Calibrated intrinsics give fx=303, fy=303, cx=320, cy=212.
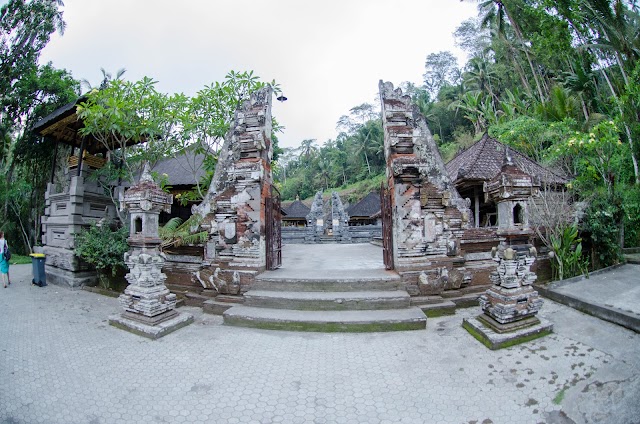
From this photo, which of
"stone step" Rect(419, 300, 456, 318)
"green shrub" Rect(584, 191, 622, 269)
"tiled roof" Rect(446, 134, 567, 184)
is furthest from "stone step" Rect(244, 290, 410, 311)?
"tiled roof" Rect(446, 134, 567, 184)

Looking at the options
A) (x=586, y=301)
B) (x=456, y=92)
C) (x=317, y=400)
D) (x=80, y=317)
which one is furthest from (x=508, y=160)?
(x=456, y=92)

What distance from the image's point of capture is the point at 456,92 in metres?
39.2

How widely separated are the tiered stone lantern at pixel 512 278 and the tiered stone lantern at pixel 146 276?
13.2 ft

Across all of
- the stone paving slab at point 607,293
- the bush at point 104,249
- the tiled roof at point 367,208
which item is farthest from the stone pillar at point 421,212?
the tiled roof at point 367,208

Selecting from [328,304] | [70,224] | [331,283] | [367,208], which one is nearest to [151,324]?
[328,304]

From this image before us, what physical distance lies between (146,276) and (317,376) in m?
2.78

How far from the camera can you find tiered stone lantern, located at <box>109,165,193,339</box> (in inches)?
161

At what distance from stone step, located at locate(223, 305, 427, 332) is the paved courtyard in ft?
0.40

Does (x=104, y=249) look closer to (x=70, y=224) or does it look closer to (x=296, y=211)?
(x=70, y=224)

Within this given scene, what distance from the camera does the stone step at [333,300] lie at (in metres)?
4.28

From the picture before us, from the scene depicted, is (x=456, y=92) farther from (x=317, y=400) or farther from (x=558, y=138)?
(x=317, y=400)

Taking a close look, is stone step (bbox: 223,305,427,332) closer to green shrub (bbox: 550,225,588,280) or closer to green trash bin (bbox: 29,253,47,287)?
green shrub (bbox: 550,225,588,280)

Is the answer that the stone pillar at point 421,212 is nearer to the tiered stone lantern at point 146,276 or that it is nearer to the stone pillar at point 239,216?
the stone pillar at point 239,216

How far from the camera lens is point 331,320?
393 cm
